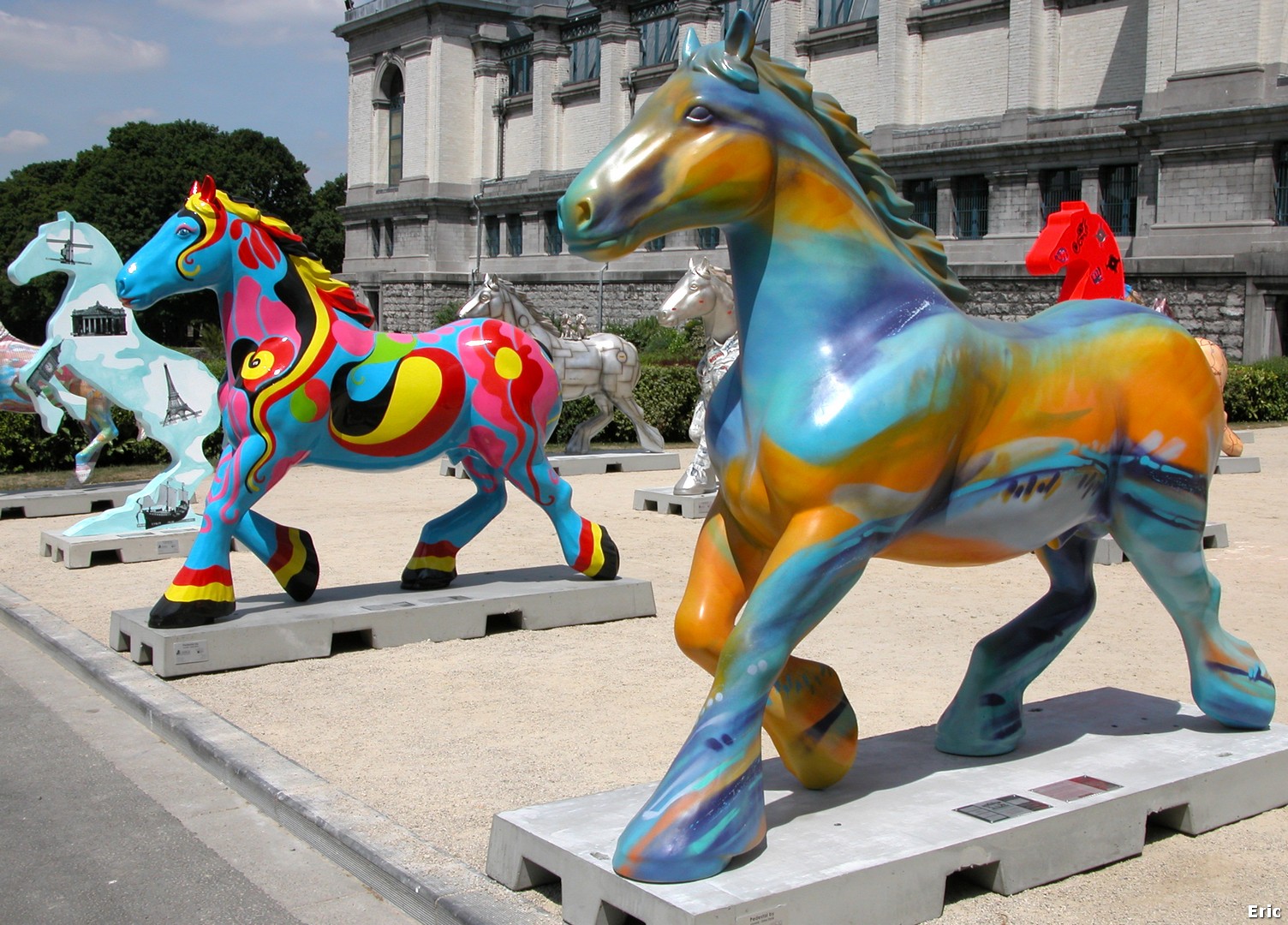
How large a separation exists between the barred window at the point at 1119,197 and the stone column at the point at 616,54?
1787 centimetres

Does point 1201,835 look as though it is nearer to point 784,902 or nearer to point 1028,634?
point 1028,634

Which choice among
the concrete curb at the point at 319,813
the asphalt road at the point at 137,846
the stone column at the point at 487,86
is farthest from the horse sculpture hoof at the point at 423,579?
the stone column at the point at 487,86

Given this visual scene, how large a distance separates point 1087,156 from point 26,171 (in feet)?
174

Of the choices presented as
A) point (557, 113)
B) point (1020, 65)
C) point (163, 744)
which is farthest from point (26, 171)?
point (163, 744)

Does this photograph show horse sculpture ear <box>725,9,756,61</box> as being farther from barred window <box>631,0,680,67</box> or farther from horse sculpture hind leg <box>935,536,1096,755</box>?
barred window <box>631,0,680,67</box>

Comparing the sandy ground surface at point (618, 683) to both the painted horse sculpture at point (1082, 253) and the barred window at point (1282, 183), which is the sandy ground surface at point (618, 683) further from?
the barred window at point (1282, 183)

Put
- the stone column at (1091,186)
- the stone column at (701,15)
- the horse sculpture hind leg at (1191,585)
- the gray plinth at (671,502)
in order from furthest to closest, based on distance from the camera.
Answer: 1. the stone column at (701,15)
2. the stone column at (1091,186)
3. the gray plinth at (671,502)
4. the horse sculpture hind leg at (1191,585)

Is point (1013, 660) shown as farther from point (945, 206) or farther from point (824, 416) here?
point (945, 206)

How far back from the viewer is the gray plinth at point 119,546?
9.49 m

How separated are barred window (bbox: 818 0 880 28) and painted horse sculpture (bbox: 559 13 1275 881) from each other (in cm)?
3234

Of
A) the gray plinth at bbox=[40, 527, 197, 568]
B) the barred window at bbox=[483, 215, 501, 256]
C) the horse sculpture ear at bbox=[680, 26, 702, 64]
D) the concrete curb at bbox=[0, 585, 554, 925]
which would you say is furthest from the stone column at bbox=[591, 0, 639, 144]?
the horse sculpture ear at bbox=[680, 26, 702, 64]

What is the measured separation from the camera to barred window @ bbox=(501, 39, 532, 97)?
154 ft

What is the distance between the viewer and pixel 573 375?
15.1 metres

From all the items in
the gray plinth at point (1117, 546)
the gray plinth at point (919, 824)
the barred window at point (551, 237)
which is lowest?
the gray plinth at point (919, 824)
